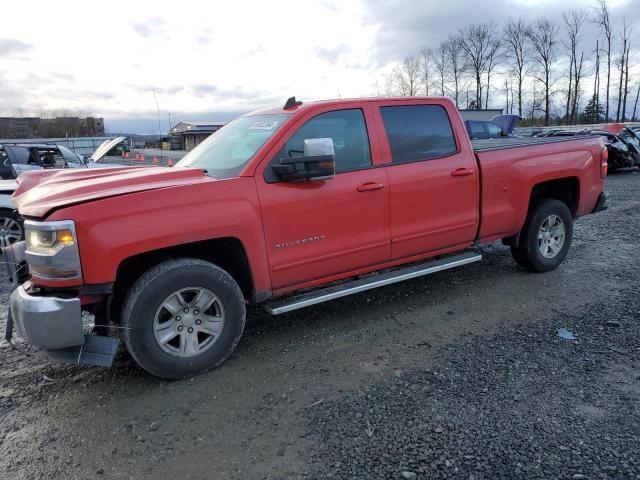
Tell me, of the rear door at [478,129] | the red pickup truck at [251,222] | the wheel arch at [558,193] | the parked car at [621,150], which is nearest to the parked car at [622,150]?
the parked car at [621,150]

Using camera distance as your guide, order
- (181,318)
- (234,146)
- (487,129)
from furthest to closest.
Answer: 1. (487,129)
2. (234,146)
3. (181,318)

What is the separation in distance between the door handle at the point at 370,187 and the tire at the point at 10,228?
5.91m

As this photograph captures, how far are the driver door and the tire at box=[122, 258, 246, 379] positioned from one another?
0.46 m

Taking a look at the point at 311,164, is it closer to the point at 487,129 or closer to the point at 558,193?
the point at 558,193

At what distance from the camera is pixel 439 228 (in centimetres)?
469

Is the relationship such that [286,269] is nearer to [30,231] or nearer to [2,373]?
[30,231]

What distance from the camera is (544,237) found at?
18.5 feet

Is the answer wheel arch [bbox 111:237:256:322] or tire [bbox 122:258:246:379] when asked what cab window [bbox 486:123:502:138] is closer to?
wheel arch [bbox 111:237:256:322]

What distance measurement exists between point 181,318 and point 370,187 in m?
1.84

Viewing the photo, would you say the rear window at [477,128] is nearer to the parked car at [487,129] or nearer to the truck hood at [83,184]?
the parked car at [487,129]

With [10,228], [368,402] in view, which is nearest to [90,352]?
[368,402]

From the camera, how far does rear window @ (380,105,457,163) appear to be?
176 inches

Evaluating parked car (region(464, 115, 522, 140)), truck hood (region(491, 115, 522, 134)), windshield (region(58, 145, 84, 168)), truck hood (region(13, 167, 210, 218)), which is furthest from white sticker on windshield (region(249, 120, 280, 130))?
truck hood (region(491, 115, 522, 134))

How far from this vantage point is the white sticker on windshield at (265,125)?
4114mm
